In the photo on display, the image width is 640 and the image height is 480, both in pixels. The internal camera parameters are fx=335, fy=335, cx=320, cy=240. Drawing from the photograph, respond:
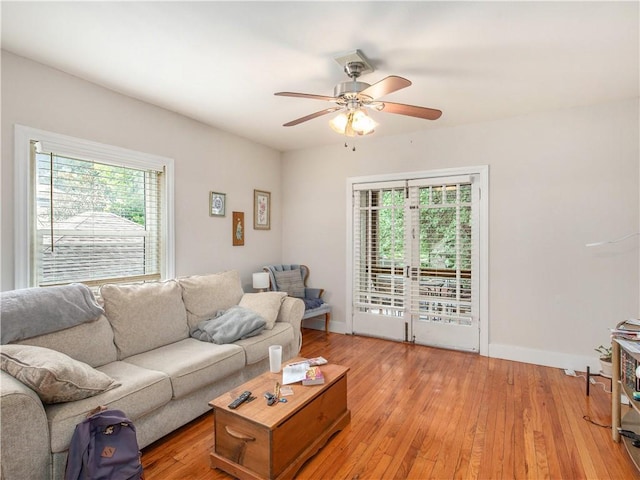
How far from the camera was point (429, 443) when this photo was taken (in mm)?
2129

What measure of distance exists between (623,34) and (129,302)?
149 inches

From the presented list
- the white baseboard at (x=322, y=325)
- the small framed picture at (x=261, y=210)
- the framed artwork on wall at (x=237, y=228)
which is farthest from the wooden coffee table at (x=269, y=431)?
the small framed picture at (x=261, y=210)

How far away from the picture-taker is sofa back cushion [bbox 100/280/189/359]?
2428mm

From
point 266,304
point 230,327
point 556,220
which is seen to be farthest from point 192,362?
point 556,220

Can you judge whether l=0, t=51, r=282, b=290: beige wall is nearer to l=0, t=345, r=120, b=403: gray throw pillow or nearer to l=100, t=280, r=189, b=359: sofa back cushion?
l=100, t=280, r=189, b=359: sofa back cushion

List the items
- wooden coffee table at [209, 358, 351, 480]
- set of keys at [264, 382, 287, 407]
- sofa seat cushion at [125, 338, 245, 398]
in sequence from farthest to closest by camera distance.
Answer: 1. sofa seat cushion at [125, 338, 245, 398]
2. set of keys at [264, 382, 287, 407]
3. wooden coffee table at [209, 358, 351, 480]

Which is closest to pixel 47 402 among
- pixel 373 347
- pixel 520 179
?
pixel 373 347

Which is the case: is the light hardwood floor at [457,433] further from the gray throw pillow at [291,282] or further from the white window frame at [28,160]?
the white window frame at [28,160]

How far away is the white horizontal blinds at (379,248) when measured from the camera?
13.8 feet

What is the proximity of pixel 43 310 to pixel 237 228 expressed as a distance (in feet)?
7.66

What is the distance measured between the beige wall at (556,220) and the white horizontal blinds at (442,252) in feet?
0.83

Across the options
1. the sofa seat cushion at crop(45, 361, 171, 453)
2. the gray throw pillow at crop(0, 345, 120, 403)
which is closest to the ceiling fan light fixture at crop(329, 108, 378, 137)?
the sofa seat cushion at crop(45, 361, 171, 453)

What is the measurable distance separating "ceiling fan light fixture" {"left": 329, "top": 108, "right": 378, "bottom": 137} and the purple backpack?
2.23m

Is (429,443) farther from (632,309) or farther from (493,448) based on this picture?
(632,309)
